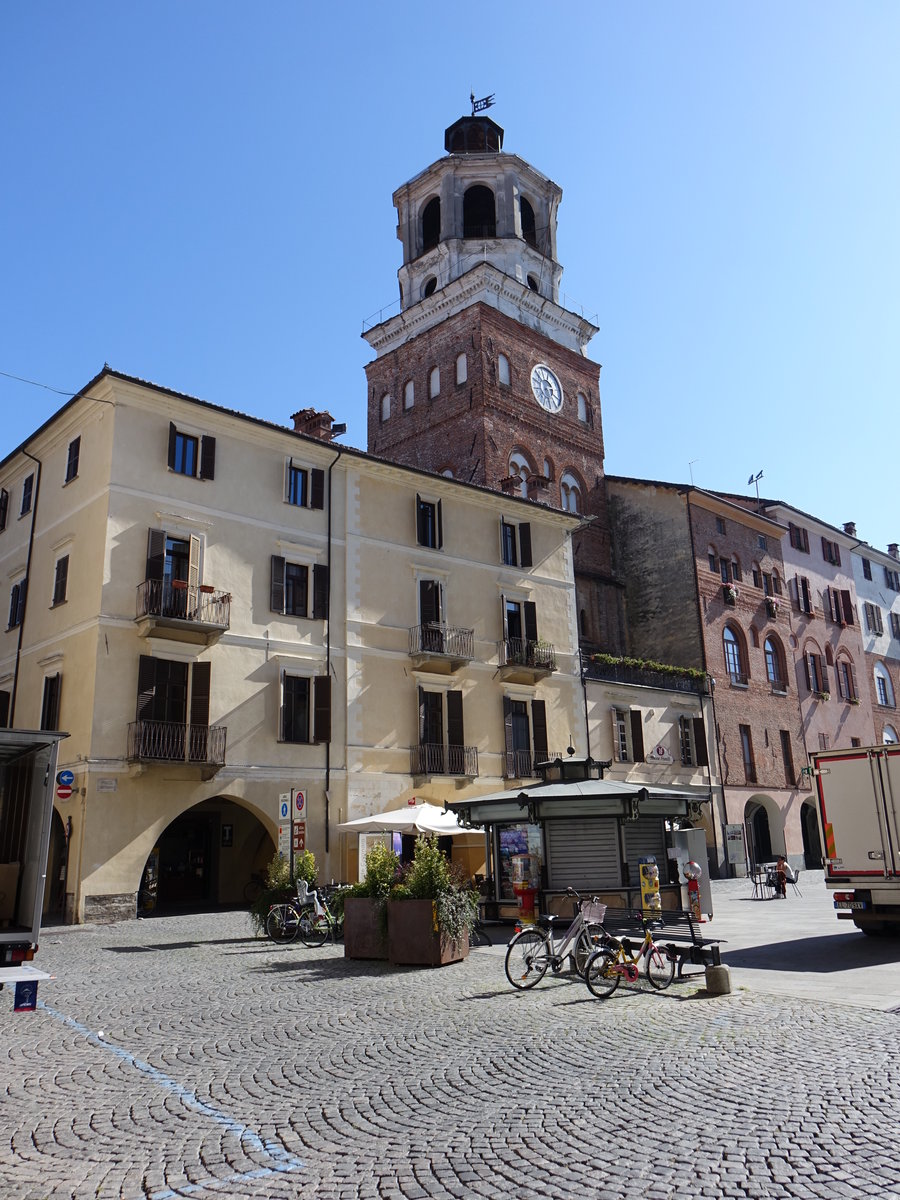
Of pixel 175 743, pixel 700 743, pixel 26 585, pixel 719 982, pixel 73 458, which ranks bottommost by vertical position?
pixel 719 982

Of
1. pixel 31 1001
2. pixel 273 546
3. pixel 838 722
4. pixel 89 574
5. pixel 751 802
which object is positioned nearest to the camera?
pixel 31 1001

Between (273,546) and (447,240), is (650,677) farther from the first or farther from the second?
(447,240)

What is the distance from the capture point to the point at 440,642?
27375 mm

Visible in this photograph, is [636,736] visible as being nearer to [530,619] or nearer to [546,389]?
[530,619]

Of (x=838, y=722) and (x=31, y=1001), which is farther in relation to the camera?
(x=838, y=722)

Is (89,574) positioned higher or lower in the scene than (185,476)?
lower

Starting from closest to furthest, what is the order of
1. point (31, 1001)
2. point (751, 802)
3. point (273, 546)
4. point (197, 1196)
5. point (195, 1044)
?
point (197, 1196), point (31, 1001), point (195, 1044), point (273, 546), point (751, 802)

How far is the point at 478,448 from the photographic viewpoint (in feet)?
120

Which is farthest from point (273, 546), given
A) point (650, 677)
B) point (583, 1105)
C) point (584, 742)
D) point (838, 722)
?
point (838, 722)

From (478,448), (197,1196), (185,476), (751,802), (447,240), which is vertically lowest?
(197,1196)

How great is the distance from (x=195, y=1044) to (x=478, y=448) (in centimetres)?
3002

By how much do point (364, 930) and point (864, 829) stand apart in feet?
25.8

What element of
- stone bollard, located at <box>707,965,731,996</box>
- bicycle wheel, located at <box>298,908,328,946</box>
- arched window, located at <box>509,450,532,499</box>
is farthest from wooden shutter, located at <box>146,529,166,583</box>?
arched window, located at <box>509,450,532,499</box>

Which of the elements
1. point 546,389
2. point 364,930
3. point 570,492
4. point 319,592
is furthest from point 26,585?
point 546,389
